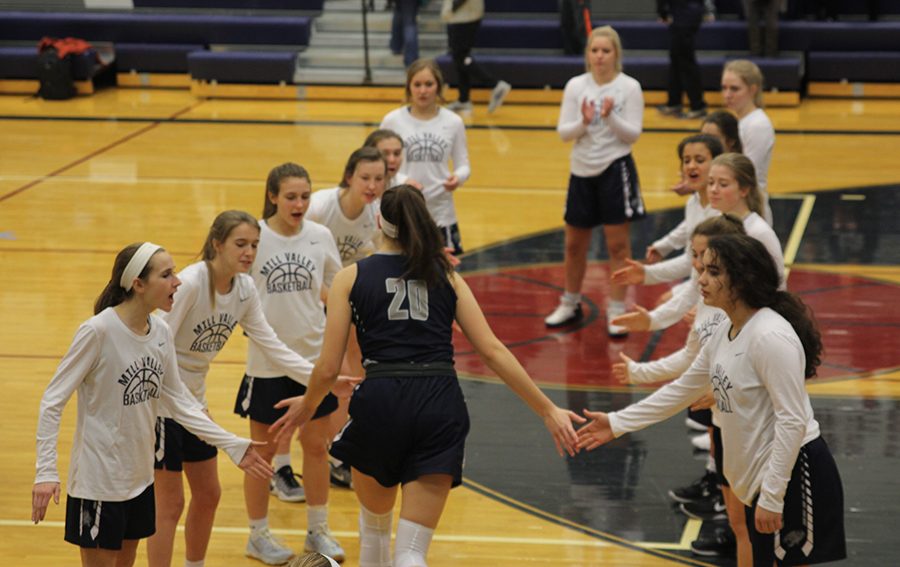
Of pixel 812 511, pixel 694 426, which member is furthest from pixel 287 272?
pixel 694 426

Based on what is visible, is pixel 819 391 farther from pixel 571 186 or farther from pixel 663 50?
pixel 663 50

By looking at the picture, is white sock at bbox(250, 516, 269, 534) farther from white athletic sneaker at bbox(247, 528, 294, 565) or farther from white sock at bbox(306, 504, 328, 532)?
white sock at bbox(306, 504, 328, 532)

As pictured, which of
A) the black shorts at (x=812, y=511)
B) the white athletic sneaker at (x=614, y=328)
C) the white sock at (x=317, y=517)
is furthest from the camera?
the white athletic sneaker at (x=614, y=328)

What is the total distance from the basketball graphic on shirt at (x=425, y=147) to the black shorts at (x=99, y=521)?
12.0 ft

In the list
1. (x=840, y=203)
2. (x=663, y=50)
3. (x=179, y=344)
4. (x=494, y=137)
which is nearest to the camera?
(x=179, y=344)

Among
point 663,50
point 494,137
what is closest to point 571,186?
point 494,137

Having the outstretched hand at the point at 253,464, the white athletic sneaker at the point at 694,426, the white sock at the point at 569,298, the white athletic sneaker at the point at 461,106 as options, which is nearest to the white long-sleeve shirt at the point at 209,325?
the outstretched hand at the point at 253,464

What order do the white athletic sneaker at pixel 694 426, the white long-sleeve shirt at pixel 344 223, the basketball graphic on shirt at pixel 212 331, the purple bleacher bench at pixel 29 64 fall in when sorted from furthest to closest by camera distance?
the purple bleacher bench at pixel 29 64 → the white athletic sneaker at pixel 694 426 → the white long-sleeve shirt at pixel 344 223 → the basketball graphic on shirt at pixel 212 331

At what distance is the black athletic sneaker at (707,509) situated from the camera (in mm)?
5840

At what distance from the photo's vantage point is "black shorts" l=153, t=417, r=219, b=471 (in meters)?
4.88

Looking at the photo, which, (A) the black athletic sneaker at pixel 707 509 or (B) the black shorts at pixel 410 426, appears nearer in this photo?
(B) the black shorts at pixel 410 426

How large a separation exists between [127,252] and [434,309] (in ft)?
3.49

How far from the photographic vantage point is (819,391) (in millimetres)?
7367

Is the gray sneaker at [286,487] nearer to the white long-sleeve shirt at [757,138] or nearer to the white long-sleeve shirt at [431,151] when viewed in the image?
the white long-sleeve shirt at [431,151]
